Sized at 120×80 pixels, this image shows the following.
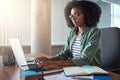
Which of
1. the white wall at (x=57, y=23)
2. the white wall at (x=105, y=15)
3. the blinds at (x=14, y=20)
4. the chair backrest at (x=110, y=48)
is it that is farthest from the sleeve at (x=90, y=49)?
the white wall at (x=105, y=15)

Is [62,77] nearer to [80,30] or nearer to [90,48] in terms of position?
[90,48]

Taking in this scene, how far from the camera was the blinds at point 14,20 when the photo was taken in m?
2.87

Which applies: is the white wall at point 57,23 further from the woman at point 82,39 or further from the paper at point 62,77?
the paper at point 62,77

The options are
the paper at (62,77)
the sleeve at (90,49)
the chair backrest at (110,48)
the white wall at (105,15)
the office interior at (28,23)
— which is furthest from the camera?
the white wall at (105,15)

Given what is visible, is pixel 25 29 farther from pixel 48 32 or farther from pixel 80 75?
pixel 80 75

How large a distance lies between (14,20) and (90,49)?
179cm

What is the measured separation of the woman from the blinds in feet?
3.96

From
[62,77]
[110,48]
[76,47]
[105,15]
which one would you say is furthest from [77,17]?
[105,15]

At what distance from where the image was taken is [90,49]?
1459 millimetres

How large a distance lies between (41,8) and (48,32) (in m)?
0.38

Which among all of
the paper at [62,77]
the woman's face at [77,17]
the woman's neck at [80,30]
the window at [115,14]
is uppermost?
the window at [115,14]

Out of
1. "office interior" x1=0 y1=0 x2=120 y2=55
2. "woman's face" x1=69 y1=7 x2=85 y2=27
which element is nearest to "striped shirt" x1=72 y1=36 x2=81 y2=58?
"woman's face" x1=69 y1=7 x2=85 y2=27

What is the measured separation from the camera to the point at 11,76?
1.30 m

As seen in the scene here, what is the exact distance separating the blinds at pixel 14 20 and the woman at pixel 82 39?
1.21 meters
